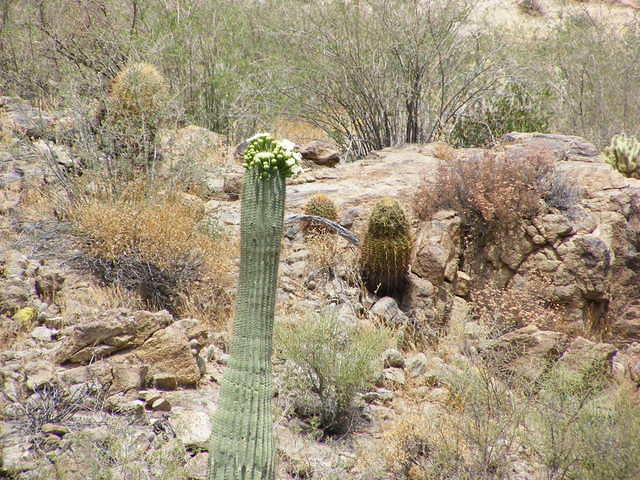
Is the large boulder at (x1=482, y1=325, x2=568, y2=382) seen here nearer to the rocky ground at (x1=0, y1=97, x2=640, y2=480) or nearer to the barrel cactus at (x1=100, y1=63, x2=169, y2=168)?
the rocky ground at (x1=0, y1=97, x2=640, y2=480)

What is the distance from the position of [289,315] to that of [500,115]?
669cm

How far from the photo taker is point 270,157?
3340mm

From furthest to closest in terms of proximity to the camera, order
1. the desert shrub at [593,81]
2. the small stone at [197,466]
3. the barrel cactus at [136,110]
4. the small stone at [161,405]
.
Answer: the desert shrub at [593,81]
the barrel cactus at [136,110]
the small stone at [161,405]
the small stone at [197,466]

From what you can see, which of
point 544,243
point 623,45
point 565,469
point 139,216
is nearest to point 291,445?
point 565,469

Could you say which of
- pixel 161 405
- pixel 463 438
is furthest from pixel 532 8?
pixel 161 405

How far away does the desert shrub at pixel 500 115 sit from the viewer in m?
10.9

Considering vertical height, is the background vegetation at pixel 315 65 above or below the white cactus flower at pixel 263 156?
above

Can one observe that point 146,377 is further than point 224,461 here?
Yes

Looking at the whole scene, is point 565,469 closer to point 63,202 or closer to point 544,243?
point 544,243

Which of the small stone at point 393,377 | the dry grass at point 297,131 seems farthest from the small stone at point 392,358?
the dry grass at point 297,131

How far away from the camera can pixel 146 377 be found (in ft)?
15.5

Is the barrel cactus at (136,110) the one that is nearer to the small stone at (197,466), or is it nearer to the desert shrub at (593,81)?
the small stone at (197,466)

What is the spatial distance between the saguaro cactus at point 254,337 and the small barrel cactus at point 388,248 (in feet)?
10.6

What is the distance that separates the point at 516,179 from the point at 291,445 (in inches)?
158
